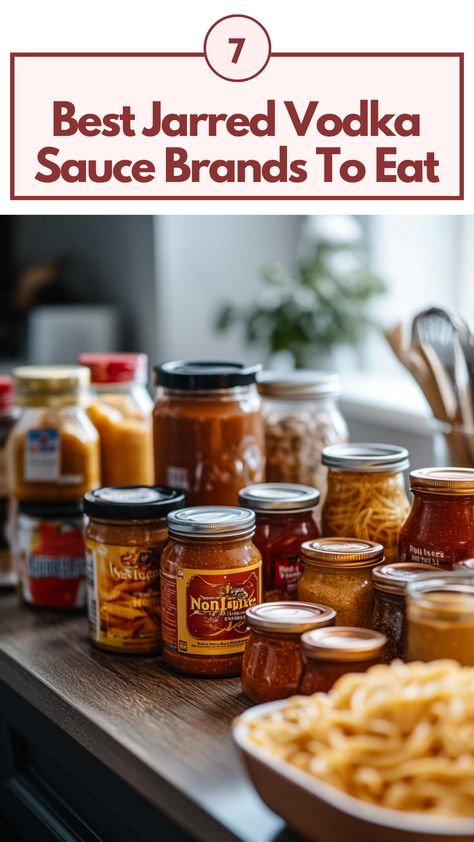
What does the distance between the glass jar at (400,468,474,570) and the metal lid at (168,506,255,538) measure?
17 centimetres

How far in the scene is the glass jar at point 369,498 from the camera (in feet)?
3.75

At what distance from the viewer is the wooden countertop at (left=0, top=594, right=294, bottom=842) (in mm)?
817

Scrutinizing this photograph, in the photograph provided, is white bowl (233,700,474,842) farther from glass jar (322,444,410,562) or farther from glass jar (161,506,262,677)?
glass jar (322,444,410,562)

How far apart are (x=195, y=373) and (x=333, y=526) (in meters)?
0.25

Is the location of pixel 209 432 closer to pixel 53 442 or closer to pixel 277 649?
pixel 53 442

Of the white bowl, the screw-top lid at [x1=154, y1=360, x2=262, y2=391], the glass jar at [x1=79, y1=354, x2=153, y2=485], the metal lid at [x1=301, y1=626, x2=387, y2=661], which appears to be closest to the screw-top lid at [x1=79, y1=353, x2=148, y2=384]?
the glass jar at [x1=79, y1=354, x2=153, y2=485]

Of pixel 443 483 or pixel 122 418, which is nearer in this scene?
pixel 443 483

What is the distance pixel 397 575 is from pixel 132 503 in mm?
305

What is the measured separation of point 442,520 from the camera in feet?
3.39
